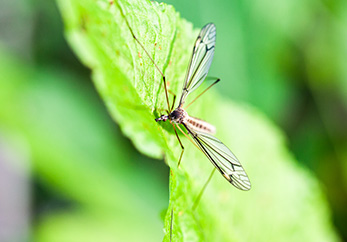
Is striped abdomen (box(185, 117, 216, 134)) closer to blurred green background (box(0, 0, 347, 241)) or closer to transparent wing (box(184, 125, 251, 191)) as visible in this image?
transparent wing (box(184, 125, 251, 191))

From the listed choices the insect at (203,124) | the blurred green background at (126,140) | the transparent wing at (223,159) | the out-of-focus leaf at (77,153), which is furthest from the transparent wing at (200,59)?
the out-of-focus leaf at (77,153)

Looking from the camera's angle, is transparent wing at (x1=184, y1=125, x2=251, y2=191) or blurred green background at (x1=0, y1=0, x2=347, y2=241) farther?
blurred green background at (x1=0, y1=0, x2=347, y2=241)

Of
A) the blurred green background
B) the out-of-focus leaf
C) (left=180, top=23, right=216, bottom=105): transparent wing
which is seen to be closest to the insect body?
(left=180, top=23, right=216, bottom=105): transparent wing

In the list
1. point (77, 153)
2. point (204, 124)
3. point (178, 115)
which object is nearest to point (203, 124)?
point (204, 124)

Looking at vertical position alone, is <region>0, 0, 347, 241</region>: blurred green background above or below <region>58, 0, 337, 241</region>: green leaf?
above

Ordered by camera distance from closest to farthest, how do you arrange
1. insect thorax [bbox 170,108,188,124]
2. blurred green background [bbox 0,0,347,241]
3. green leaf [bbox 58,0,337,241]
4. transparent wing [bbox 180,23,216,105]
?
green leaf [bbox 58,0,337,241] < insect thorax [bbox 170,108,188,124] < transparent wing [bbox 180,23,216,105] < blurred green background [bbox 0,0,347,241]

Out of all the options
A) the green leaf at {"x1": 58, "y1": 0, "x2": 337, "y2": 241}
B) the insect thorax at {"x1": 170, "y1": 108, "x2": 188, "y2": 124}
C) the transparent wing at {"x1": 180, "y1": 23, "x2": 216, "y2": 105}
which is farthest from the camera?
the transparent wing at {"x1": 180, "y1": 23, "x2": 216, "y2": 105}

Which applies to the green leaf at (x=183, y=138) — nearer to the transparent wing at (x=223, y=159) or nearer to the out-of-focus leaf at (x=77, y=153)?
the transparent wing at (x=223, y=159)

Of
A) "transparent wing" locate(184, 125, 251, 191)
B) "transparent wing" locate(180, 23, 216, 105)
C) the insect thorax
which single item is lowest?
"transparent wing" locate(184, 125, 251, 191)
